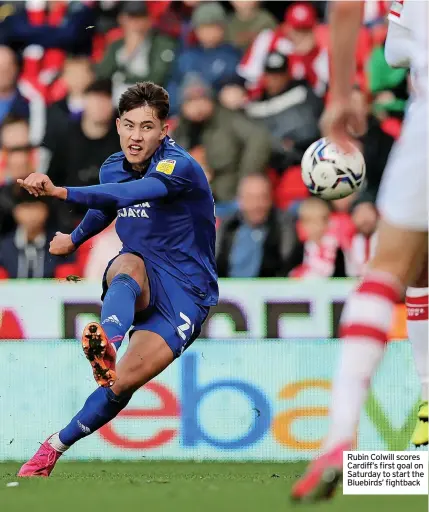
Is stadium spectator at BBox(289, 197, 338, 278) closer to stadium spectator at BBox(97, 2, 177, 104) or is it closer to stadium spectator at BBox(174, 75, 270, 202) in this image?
stadium spectator at BBox(174, 75, 270, 202)

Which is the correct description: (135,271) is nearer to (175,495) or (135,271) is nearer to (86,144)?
(175,495)

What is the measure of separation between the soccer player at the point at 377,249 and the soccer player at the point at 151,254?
7.58ft

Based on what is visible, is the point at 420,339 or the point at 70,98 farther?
the point at 70,98

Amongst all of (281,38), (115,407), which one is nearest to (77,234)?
(115,407)

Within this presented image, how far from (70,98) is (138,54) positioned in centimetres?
75

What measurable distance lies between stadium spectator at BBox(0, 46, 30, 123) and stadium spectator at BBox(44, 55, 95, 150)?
0.32 metres

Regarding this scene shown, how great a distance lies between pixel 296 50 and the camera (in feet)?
34.3

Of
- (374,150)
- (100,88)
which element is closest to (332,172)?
(374,150)

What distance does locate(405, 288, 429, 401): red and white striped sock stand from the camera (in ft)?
18.4

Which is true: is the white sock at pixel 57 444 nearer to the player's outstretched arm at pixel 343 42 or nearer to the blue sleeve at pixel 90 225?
the blue sleeve at pixel 90 225

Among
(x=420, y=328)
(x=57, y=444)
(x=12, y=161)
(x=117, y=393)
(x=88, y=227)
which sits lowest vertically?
(x=57, y=444)

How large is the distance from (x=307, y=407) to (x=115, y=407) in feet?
7.18

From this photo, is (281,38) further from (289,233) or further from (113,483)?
(113,483)

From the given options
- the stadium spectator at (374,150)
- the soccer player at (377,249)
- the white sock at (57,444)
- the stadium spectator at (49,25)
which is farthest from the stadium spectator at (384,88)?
the soccer player at (377,249)
